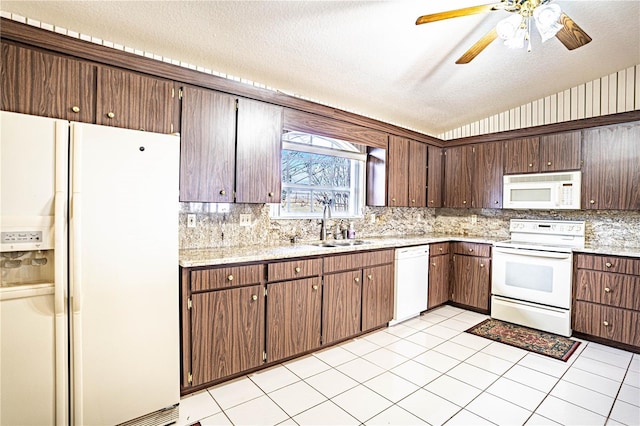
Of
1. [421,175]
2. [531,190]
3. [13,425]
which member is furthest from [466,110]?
[13,425]

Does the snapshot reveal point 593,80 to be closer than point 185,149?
No

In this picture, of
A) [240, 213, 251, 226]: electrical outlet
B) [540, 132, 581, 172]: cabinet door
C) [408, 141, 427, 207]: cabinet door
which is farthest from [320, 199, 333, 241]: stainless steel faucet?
→ [540, 132, 581, 172]: cabinet door

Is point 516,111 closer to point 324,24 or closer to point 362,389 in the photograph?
point 324,24

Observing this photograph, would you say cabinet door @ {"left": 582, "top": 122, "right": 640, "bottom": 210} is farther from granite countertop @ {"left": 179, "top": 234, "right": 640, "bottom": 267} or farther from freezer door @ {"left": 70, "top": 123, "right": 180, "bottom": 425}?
freezer door @ {"left": 70, "top": 123, "right": 180, "bottom": 425}

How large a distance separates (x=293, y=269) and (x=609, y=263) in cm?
304

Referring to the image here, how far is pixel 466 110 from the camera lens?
13.5 feet

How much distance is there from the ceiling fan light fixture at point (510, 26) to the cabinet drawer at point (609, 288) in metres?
2.63

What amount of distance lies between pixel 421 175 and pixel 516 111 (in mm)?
1388

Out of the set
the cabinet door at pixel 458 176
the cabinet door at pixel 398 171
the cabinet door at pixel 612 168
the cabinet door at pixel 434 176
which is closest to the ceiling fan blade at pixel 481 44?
the cabinet door at pixel 398 171

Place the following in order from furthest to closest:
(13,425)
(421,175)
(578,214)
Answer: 1. (421,175)
2. (578,214)
3. (13,425)

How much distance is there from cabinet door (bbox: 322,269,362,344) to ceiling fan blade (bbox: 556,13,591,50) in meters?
2.31

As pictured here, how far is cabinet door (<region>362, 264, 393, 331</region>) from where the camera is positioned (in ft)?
10.6

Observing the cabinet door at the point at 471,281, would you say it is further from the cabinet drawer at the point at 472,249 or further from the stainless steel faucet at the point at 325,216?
the stainless steel faucet at the point at 325,216

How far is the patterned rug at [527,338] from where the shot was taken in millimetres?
3010
